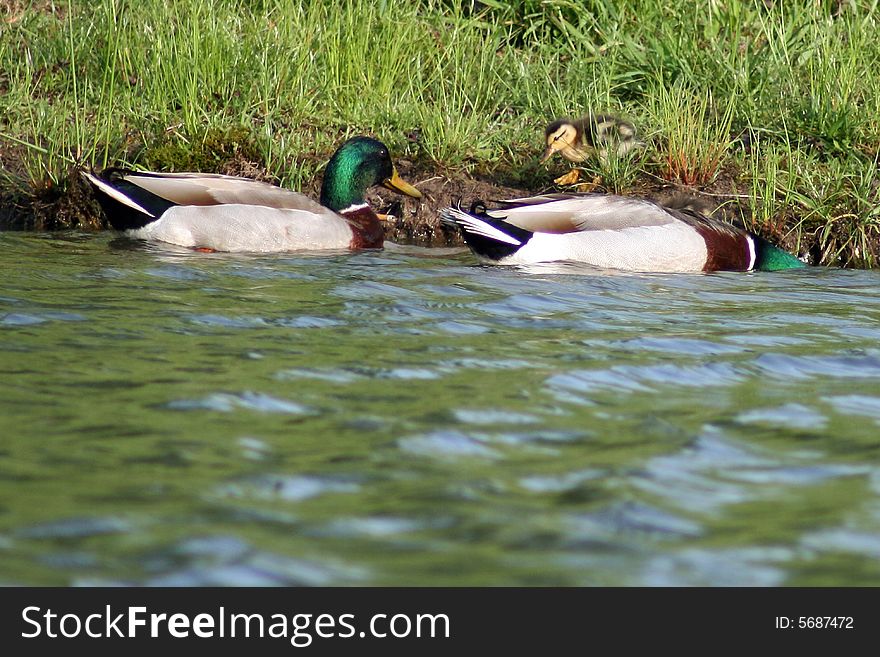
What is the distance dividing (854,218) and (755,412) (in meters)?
4.19

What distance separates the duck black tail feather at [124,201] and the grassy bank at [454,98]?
2.01 feet

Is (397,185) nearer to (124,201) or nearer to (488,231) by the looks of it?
(488,231)

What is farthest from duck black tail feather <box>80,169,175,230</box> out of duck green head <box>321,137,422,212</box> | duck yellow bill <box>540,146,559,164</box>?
duck yellow bill <box>540,146,559,164</box>

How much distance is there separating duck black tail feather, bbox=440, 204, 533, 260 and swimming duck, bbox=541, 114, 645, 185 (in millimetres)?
1269

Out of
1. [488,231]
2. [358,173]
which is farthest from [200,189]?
[488,231]

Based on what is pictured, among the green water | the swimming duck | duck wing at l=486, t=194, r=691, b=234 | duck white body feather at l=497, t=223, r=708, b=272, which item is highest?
the swimming duck

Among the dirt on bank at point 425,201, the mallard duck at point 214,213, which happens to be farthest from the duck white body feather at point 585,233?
the mallard duck at point 214,213

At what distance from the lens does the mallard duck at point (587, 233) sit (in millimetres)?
7012

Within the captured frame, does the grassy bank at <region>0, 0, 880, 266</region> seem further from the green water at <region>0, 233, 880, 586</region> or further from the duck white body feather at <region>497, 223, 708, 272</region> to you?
the green water at <region>0, 233, 880, 586</region>

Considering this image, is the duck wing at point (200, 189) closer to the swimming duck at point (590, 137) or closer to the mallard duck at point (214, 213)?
the mallard duck at point (214, 213)

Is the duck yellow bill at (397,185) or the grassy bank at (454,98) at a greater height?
the grassy bank at (454,98)

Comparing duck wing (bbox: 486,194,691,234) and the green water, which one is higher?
duck wing (bbox: 486,194,691,234)

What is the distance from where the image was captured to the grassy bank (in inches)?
316

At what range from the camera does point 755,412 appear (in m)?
3.74
